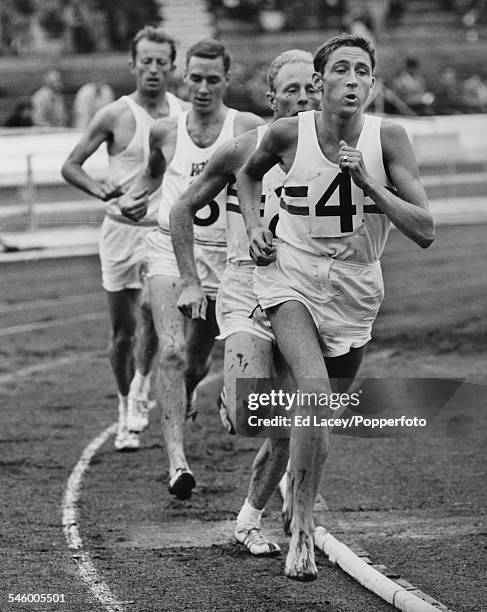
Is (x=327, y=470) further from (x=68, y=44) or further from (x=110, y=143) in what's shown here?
(x=68, y=44)

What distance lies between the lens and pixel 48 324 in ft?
44.0

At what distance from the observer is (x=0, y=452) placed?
7.94 m

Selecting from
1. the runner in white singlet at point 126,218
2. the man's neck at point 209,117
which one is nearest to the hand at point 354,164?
the man's neck at point 209,117

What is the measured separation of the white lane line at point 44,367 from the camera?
10.6m

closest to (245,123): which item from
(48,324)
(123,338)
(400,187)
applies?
(123,338)

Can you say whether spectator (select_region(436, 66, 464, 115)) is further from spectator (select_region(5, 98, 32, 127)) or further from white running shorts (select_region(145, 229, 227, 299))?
white running shorts (select_region(145, 229, 227, 299))

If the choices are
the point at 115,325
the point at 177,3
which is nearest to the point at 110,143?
the point at 115,325

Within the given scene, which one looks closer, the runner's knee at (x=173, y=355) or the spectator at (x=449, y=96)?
the runner's knee at (x=173, y=355)

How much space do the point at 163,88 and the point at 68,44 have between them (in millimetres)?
19087

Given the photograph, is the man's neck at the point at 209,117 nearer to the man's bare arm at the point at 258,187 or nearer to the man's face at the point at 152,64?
the man's face at the point at 152,64

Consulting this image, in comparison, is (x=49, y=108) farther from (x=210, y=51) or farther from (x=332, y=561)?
(x=332, y=561)

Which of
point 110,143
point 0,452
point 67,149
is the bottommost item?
point 67,149

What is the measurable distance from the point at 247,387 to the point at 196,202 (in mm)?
897

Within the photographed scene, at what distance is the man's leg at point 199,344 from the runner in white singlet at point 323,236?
1.88 m
